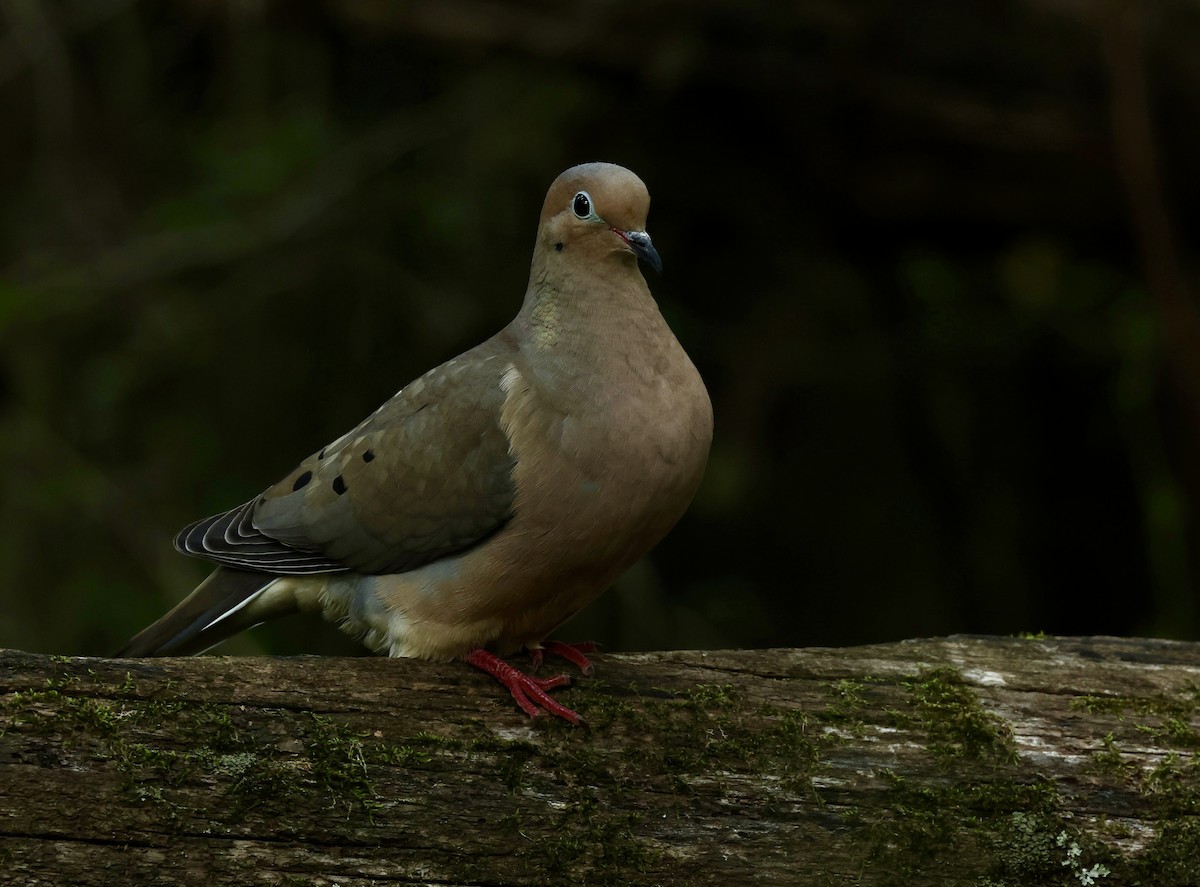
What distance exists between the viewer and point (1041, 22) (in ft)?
15.1

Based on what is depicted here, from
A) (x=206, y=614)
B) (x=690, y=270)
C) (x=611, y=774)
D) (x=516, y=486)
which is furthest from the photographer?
(x=690, y=270)

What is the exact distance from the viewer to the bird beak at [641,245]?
9.21 ft

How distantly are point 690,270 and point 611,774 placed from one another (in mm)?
2966

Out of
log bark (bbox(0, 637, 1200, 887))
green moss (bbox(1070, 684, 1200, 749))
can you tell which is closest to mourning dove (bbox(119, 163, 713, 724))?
log bark (bbox(0, 637, 1200, 887))

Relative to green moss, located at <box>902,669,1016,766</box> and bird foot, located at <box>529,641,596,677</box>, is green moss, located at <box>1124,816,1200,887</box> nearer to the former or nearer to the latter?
green moss, located at <box>902,669,1016,766</box>

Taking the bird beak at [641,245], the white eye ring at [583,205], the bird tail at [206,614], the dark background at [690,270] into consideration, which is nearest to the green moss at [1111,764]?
the bird beak at [641,245]

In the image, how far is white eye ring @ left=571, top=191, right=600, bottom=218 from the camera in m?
2.88

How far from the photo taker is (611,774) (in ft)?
8.06

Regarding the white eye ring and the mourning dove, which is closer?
the mourning dove

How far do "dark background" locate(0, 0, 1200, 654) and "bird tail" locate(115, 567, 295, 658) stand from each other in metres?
1.43

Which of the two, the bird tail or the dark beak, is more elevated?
the dark beak

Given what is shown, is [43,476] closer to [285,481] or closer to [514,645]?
[285,481]

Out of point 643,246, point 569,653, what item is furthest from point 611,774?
point 643,246

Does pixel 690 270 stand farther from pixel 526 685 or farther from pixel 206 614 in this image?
pixel 526 685
